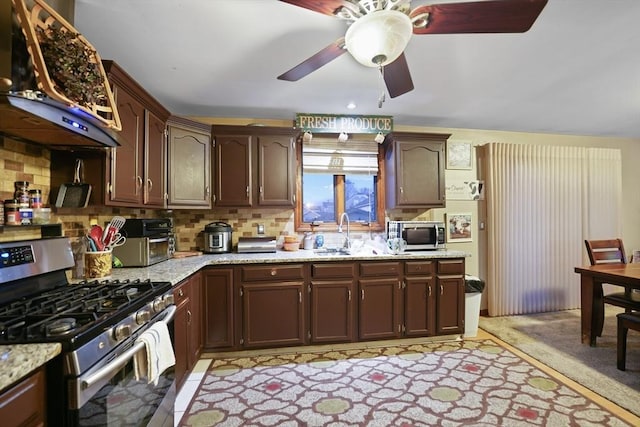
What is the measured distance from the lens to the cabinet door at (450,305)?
109 inches

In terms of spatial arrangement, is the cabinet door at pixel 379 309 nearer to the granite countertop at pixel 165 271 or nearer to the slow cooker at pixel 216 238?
the granite countertop at pixel 165 271

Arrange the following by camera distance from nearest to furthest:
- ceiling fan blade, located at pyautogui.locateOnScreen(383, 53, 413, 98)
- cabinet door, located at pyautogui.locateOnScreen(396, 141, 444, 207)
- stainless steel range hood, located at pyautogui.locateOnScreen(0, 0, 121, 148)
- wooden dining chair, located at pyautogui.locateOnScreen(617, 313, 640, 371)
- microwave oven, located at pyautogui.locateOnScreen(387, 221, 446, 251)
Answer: stainless steel range hood, located at pyautogui.locateOnScreen(0, 0, 121, 148), ceiling fan blade, located at pyautogui.locateOnScreen(383, 53, 413, 98), wooden dining chair, located at pyautogui.locateOnScreen(617, 313, 640, 371), microwave oven, located at pyautogui.locateOnScreen(387, 221, 446, 251), cabinet door, located at pyautogui.locateOnScreen(396, 141, 444, 207)

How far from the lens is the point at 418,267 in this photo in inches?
108

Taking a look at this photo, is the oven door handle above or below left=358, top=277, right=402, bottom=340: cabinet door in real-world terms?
above

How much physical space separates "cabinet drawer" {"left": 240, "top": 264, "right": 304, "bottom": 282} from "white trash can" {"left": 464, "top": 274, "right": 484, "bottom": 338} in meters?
1.79

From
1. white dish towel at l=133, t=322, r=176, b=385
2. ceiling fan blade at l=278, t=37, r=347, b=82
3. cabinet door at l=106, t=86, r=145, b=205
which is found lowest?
white dish towel at l=133, t=322, r=176, b=385

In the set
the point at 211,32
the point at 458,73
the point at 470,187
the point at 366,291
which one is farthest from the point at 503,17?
the point at 470,187

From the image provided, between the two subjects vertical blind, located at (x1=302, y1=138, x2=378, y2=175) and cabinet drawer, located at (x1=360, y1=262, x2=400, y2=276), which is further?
vertical blind, located at (x1=302, y1=138, x2=378, y2=175)

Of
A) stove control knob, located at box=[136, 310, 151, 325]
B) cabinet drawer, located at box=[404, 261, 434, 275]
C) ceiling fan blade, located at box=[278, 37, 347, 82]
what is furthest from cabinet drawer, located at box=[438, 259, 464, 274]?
stove control knob, located at box=[136, 310, 151, 325]

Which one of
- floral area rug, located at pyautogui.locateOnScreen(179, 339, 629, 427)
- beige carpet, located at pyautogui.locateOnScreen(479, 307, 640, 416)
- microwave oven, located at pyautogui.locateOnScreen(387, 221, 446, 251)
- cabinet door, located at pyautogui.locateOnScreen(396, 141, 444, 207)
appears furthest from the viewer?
cabinet door, located at pyautogui.locateOnScreen(396, 141, 444, 207)

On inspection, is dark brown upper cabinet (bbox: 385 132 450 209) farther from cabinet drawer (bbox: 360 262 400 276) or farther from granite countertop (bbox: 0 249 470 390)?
cabinet drawer (bbox: 360 262 400 276)

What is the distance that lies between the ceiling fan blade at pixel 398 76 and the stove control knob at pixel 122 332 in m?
1.90

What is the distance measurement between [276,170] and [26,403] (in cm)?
242

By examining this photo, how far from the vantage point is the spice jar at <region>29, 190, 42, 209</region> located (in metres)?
1.54
